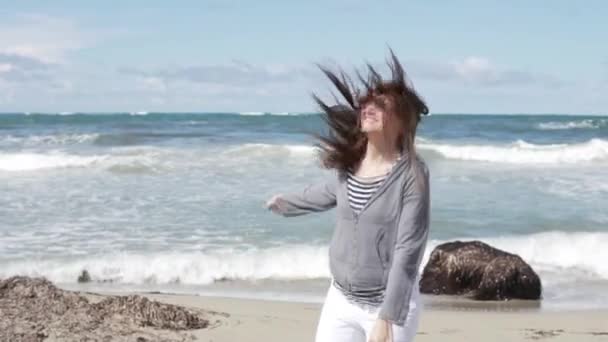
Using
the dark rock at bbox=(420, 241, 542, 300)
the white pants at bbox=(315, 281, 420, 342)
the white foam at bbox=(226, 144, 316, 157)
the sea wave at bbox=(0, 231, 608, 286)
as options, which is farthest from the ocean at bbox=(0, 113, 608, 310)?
the white pants at bbox=(315, 281, 420, 342)

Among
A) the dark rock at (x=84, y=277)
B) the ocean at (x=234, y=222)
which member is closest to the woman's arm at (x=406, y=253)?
the ocean at (x=234, y=222)

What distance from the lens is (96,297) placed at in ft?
24.0

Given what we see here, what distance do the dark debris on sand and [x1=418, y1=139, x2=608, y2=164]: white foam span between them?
2196cm

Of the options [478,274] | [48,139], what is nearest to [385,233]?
[478,274]

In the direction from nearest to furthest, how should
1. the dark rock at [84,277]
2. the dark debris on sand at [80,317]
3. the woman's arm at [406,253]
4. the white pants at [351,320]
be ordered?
the woman's arm at [406,253], the white pants at [351,320], the dark debris on sand at [80,317], the dark rock at [84,277]

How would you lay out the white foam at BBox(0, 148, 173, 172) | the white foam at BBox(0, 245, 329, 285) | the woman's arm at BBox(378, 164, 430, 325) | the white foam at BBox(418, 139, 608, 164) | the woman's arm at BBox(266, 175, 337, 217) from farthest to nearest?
the white foam at BBox(418, 139, 608, 164) < the white foam at BBox(0, 148, 173, 172) < the white foam at BBox(0, 245, 329, 285) < the woman's arm at BBox(266, 175, 337, 217) < the woman's arm at BBox(378, 164, 430, 325)

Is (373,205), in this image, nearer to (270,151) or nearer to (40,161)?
(40,161)

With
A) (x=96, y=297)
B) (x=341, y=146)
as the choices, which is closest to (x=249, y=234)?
→ (x=96, y=297)

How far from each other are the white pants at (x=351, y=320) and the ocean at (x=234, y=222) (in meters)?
0.66

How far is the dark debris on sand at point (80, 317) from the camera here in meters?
6.01

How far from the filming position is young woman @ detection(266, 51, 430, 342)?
3068 millimetres

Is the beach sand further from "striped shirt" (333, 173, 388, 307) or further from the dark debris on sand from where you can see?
"striped shirt" (333, 173, 388, 307)

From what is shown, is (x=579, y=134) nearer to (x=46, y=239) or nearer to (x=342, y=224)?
(x=46, y=239)

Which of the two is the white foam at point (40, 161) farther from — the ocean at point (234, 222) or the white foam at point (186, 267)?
the white foam at point (186, 267)
